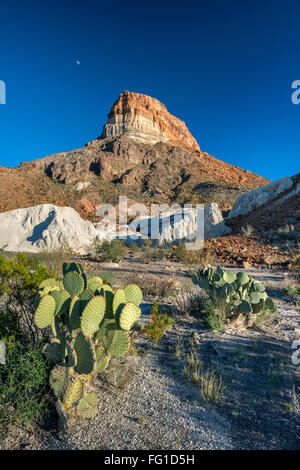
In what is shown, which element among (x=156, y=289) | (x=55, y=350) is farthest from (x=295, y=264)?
(x=55, y=350)

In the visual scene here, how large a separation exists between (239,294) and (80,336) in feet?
9.46

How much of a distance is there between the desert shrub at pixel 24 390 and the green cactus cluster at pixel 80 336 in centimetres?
19

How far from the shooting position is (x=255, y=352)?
321 cm

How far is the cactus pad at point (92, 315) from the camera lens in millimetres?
1979

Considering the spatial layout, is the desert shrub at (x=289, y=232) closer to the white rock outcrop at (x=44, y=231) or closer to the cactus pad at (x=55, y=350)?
the white rock outcrop at (x=44, y=231)

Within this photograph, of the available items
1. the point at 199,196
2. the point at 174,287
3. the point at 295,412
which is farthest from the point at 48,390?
the point at 199,196

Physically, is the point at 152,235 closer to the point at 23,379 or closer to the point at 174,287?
the point at 174,287

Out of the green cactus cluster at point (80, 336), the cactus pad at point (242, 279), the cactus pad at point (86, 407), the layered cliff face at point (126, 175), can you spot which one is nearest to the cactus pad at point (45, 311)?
the green cactus cluster at point (80, 336)

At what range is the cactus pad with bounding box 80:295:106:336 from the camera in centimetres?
198

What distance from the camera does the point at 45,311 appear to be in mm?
2049

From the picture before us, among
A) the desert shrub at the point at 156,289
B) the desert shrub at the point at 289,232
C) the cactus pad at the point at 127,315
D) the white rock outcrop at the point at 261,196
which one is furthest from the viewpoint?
the white rock outcrop at the point at 261,196

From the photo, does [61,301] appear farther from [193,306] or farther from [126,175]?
[126,175]
